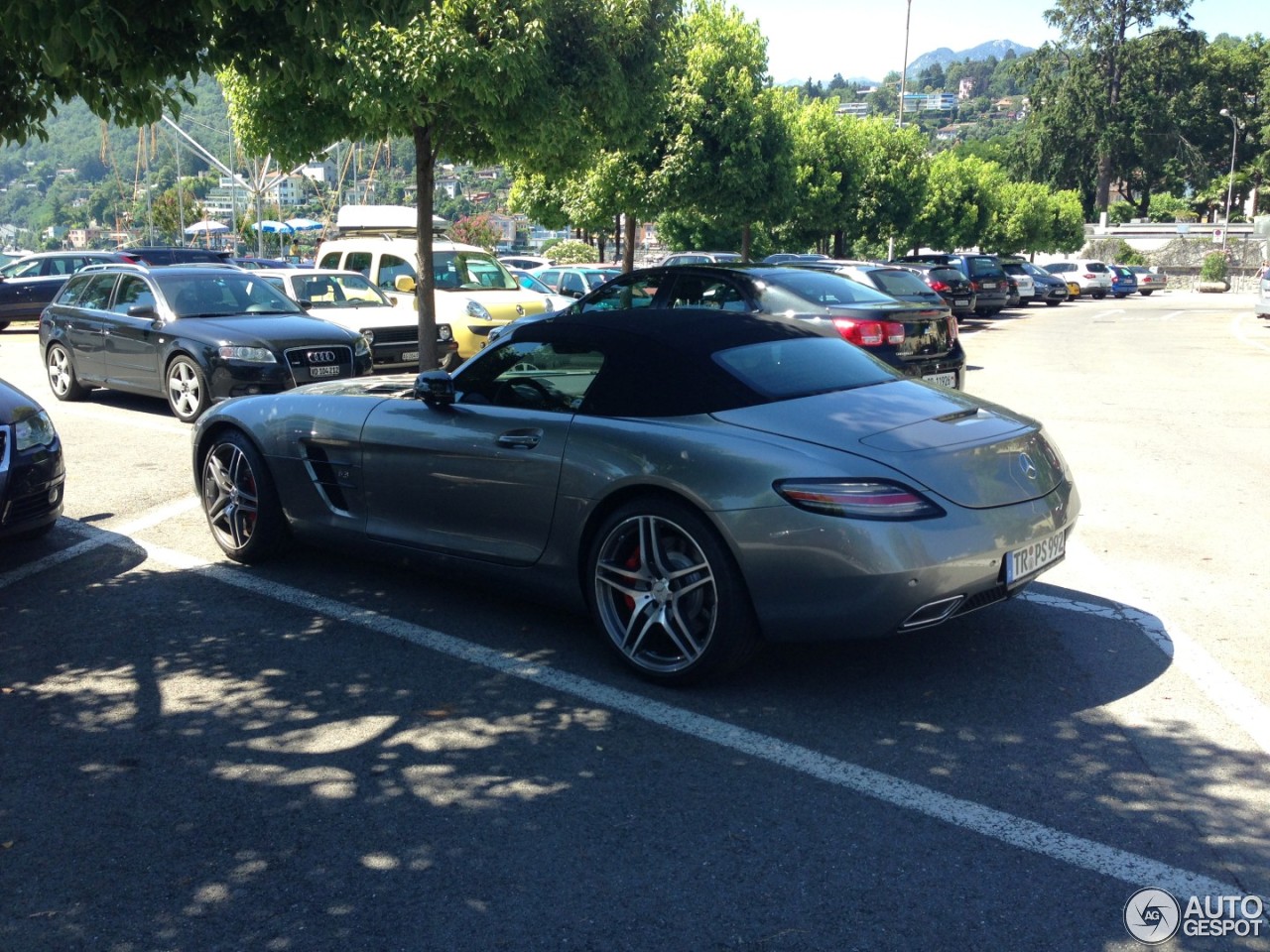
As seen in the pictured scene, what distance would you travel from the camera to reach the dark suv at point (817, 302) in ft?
36.8

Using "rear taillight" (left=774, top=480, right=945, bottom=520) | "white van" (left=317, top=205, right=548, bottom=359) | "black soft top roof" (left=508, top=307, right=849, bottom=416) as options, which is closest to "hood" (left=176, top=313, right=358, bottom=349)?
"white van" (left=317, top=205, right=548, bottom=359)

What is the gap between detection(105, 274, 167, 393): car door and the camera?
12.5 meters

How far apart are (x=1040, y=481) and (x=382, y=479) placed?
297cm

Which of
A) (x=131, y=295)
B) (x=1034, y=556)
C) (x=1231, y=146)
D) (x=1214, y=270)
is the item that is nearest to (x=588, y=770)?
(x=1034, y=556)

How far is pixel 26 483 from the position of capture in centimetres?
658

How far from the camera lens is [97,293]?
13.5 m

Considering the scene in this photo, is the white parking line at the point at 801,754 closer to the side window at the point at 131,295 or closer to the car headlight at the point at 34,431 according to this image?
the car headlight at the point at 34,431

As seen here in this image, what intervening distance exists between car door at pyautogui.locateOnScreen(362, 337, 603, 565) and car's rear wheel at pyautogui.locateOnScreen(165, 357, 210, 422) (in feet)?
21.9

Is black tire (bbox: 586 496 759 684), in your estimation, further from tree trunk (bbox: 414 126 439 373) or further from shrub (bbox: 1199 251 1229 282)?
shrub (bbox: 1199 251 1229 282)

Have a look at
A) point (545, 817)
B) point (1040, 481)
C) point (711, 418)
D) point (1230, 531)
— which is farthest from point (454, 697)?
point (1230, 531)

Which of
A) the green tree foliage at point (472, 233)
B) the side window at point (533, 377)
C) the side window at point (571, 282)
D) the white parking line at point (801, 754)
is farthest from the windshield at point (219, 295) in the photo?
the green tree foliage at point (472, 233)

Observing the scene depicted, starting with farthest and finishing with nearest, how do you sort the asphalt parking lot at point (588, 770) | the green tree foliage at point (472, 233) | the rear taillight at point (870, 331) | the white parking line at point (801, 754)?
1. the green tree foliage at point (472, 233)
2. the rear taillight at point (870, 331)
3. the white parking line at point (801, 754)
4. the asphalt parking lot at point (588, 770)

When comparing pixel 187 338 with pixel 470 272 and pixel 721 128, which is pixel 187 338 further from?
pixel 721 128

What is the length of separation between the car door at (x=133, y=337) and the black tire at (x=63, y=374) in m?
0.81
